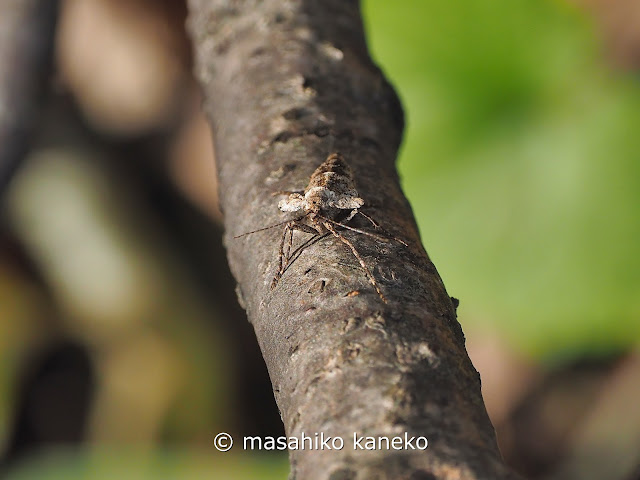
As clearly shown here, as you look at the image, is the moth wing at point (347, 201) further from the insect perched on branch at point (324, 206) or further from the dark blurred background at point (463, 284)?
the dark blurred background at point (463, 284)

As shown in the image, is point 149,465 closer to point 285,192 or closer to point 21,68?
point 21,68

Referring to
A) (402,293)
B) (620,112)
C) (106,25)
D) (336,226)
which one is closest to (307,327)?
(402,293)

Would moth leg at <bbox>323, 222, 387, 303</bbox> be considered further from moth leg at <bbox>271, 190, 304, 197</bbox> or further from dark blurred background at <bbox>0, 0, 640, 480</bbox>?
dark blurred background at <bbox>0, 0, 640, 480</bbox>

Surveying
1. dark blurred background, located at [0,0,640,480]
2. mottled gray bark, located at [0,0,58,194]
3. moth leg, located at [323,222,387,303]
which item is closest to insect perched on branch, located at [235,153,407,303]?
moth leg, located at [323,222,387,303]

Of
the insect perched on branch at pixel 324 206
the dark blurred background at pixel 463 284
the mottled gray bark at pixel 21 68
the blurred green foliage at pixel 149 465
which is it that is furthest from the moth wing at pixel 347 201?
the blurred green foliage at pixel 149 465

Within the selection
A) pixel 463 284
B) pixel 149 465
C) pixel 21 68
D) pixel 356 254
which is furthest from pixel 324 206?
pixel 149 465

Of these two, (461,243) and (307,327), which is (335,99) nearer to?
(307,327)

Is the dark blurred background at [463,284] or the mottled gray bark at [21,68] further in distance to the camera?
the dark blurred background at [463,284]
